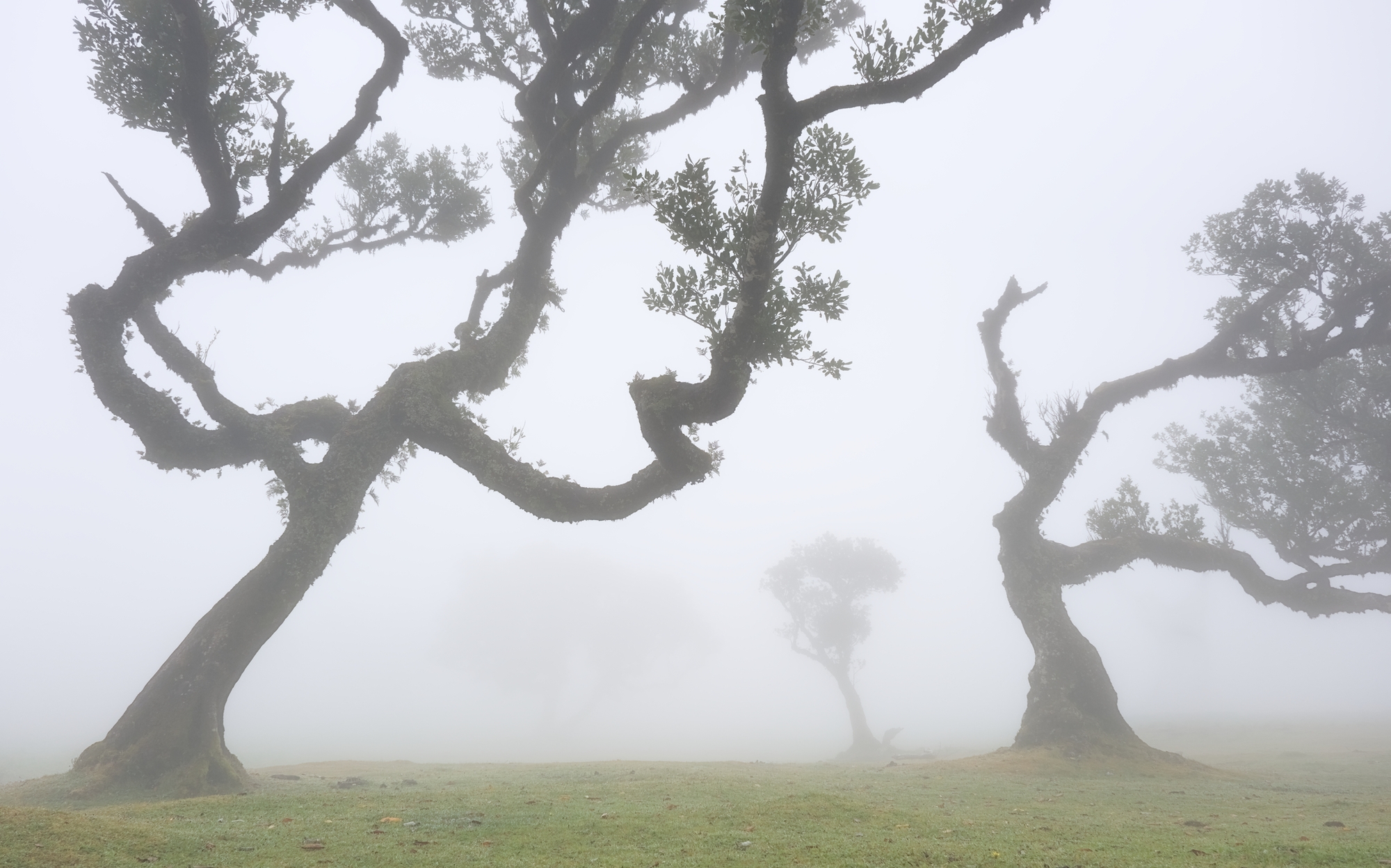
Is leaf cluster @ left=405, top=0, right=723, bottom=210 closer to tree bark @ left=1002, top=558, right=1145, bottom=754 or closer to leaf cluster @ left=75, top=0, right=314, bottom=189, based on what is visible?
leaf cluster @ left=75, top=0, right=314, bottom=189

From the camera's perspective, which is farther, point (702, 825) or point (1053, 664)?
point (1053, 664)


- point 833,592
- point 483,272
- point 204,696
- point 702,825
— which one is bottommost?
point 702,825

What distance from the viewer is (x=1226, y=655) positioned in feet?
424

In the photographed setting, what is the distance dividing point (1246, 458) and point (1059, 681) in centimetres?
1729

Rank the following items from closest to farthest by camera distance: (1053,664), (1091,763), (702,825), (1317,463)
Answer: (702,825), (1091,763), (1053,664), (1317,463)

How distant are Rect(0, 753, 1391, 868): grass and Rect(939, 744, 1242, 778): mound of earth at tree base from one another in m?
3.02

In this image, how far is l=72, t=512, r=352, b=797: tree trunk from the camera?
11.7 meters

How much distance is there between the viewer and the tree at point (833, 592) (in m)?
46.8

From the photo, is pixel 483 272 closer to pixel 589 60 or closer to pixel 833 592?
pixel 589 60

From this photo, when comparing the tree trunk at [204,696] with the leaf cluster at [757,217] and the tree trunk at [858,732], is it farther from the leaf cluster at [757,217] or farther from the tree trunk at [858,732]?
the tree trunk at [858,732]

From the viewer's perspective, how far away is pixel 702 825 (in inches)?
298

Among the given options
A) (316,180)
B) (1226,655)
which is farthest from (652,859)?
(1226,655)

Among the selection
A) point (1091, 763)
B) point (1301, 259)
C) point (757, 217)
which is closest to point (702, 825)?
point (757, 217)

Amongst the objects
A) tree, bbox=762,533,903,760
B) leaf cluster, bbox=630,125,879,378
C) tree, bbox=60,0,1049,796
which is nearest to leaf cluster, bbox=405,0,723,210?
tree, bbox=60,0,1049,796
